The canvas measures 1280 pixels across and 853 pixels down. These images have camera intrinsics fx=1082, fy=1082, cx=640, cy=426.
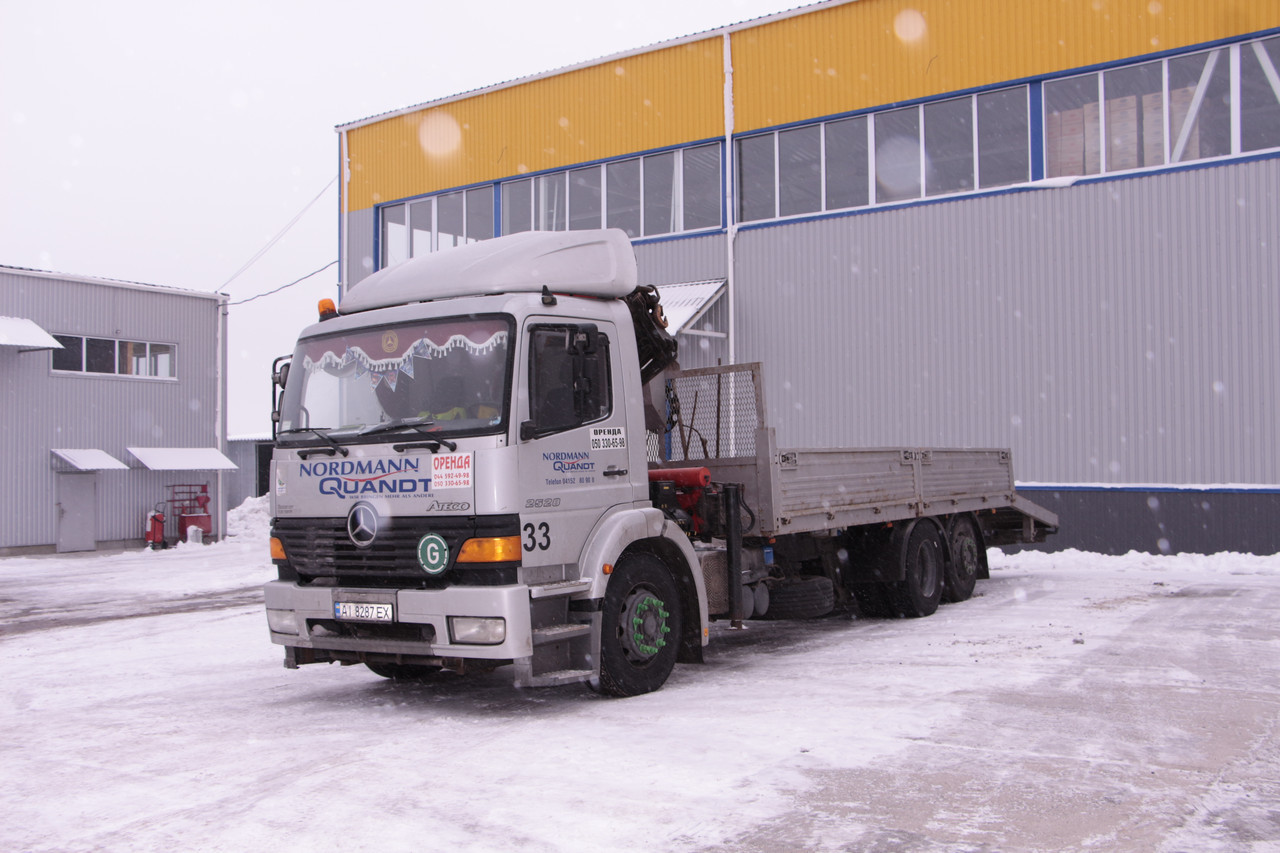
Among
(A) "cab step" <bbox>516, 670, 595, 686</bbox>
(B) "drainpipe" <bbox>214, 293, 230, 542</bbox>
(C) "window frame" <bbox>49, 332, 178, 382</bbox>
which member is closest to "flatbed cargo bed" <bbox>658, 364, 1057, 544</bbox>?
(A) "cab step" <bbox>516, 670, 595, 686</bbox>

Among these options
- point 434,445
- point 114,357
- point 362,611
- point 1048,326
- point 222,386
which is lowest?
point 362,611

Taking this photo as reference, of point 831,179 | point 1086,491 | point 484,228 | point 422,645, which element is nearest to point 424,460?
point 422,645

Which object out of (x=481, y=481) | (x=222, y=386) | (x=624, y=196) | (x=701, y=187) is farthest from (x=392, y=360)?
(x=222, y=386)

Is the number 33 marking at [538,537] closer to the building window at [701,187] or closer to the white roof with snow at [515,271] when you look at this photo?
the white roof with snow at [515,271]

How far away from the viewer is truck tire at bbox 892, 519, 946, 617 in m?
10.8

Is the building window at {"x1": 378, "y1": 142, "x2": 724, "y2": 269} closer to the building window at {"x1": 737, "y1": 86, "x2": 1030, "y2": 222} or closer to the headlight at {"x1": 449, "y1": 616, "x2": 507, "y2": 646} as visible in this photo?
the building window at {"x1": 737, "y1": 86, "x2": 1030, "y2": 222}

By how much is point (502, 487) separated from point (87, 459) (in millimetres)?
21194

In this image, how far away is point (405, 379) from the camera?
A: 22.6 ft

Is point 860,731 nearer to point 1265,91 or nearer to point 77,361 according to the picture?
point 1265,91

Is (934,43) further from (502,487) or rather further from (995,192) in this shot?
(502,487)

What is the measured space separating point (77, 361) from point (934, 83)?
19647 mm

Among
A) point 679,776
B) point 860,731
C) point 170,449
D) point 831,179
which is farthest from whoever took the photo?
point 170,449

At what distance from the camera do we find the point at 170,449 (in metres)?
26.5

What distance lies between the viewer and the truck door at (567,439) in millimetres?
6652
